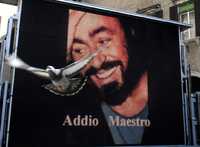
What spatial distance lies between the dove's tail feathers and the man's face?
79cm

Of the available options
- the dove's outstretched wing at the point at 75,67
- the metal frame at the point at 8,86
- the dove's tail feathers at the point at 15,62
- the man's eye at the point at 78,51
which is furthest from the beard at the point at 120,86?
the metal frame at the point at 8,86

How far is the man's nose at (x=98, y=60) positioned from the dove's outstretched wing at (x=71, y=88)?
0.29m

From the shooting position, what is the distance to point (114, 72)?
5340 millimetres

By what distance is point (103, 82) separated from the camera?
5.20 meters

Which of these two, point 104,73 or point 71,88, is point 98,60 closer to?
point 104,73

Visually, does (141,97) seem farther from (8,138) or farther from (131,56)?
(8,138)

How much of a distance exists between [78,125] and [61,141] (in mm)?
336

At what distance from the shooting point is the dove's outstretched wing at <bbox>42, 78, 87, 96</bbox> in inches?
191

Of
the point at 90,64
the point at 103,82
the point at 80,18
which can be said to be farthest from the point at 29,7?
the point at 103,82

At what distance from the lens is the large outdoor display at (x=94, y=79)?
469 cm

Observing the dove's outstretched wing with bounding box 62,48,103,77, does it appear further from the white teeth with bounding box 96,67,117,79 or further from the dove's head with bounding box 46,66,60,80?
the white teeth with bounding box 96,67,117,79

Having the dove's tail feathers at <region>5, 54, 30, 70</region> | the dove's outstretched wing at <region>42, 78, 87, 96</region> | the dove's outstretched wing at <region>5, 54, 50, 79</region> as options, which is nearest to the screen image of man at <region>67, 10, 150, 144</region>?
the dove's outstretched wing at <region>42, 78, 87, 96</region>

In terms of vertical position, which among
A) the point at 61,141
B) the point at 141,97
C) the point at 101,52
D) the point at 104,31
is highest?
the point at 104,31

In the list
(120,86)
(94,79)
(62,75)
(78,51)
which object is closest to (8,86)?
(62,75)
